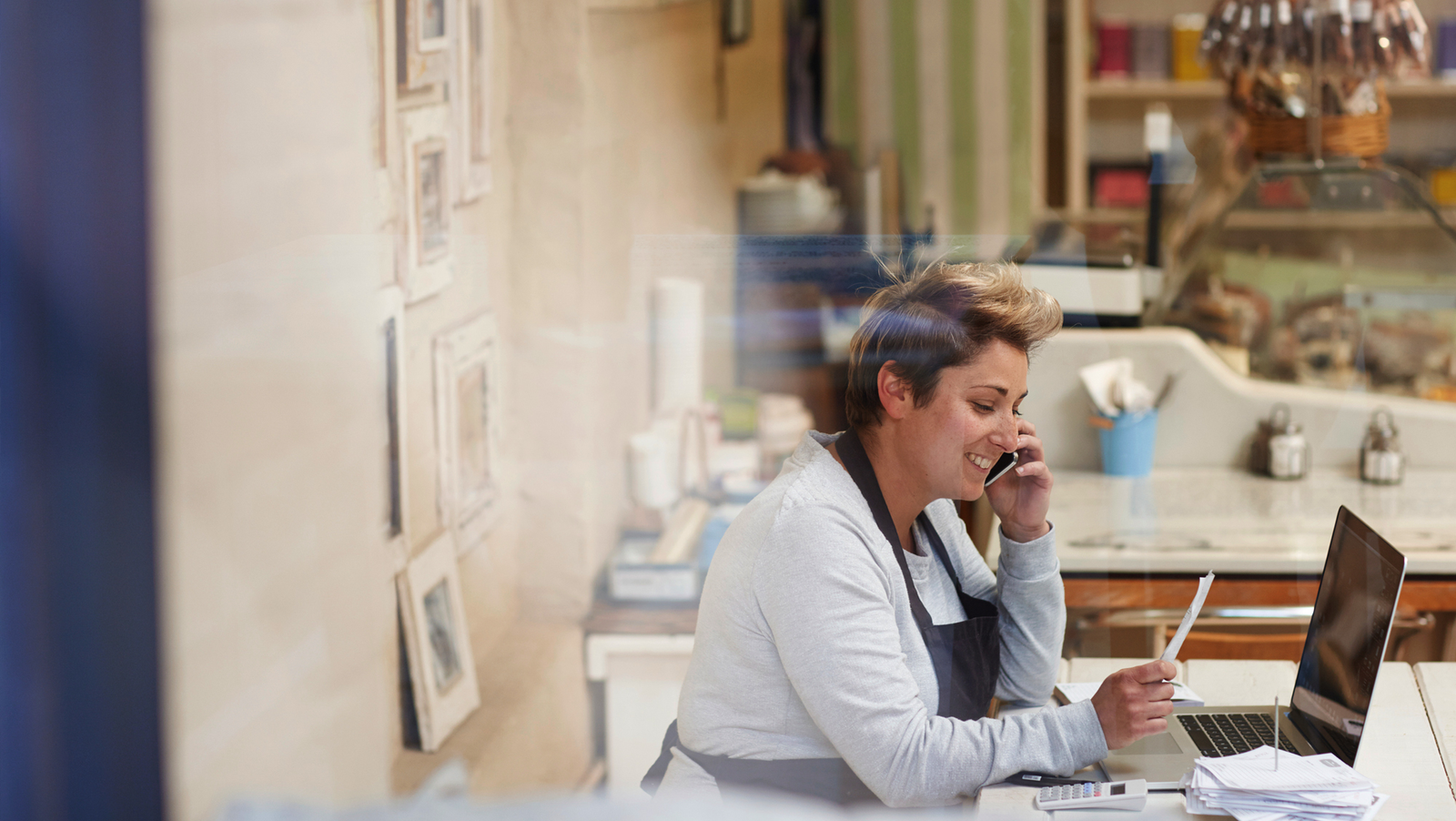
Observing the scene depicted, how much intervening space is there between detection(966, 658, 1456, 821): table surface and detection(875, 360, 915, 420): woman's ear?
336 millimetres

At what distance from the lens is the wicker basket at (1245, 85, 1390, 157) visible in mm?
2033

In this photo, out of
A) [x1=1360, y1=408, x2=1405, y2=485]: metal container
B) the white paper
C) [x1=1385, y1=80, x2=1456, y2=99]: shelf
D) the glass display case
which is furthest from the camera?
[x1=1385, y1=80, x2=1456, y2=99]: shelf

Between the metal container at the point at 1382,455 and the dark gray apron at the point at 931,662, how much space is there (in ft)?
3.13

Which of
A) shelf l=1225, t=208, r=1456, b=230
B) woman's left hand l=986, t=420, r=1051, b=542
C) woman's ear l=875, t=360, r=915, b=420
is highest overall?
shelf l=1225, t=208, r=1456, b=230

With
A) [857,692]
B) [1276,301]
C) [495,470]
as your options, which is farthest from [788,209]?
[857,692]

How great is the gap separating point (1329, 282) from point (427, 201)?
5.40 feet

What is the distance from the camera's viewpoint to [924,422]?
44.1 inches

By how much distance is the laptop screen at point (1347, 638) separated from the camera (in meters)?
1.08

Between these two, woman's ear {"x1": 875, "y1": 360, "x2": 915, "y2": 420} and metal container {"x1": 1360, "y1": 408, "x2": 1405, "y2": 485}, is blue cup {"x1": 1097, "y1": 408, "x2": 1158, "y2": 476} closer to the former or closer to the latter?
metal container {"x1": 1360, "y1": 408, "x2": 1405, "y2": 485}

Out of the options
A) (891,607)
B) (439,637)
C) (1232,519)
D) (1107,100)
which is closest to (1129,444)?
(1232,519)

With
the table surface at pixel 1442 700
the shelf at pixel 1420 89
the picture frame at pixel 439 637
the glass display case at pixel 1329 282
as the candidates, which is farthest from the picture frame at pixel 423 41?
the shelf at pixel 1420 89

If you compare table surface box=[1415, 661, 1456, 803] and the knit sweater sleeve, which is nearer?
the knit sweater sleeve

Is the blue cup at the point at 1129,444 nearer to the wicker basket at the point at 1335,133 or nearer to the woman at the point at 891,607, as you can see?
the wicker basket at the point at 1335,133

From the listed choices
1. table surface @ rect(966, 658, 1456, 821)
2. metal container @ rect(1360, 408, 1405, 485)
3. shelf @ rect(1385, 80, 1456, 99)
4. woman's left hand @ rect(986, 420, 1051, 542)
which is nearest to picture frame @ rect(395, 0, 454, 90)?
woman's left hand @ rect(986, 420, 1051, 542)
